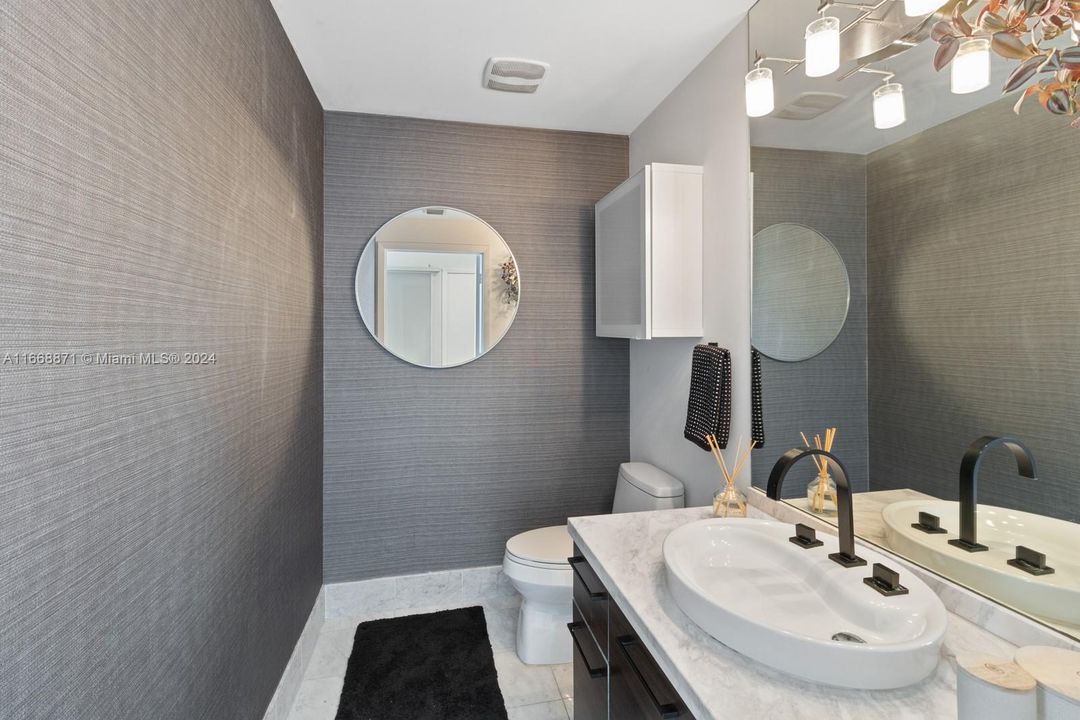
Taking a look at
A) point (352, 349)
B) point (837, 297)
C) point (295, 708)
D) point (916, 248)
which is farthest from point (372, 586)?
point (916, 248)

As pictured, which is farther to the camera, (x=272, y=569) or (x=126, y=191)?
(x=272, y=569)

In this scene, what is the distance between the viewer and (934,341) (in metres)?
1.13

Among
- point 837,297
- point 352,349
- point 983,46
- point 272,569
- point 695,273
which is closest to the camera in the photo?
point 983,46

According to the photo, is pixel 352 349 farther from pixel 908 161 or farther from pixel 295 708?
pixel 908 161

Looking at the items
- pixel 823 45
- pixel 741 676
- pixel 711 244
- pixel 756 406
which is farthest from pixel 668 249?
pixel 741 676

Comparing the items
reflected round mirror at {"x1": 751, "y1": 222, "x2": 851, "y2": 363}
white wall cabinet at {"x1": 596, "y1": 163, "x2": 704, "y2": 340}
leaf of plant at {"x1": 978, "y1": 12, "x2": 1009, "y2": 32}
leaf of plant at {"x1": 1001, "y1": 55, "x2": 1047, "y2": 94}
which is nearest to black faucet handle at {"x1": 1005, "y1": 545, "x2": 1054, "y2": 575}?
reflected round mirror at {"x1": 751, "y1": 222, "x2": 851, "y2": 363}

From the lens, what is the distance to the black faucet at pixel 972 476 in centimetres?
97

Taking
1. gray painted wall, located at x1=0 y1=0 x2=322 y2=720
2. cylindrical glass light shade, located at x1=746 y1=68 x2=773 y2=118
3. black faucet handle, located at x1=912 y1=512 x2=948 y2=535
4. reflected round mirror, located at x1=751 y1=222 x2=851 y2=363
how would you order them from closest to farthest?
gray painted wall, located at x1=0 y1=0 x2=322 y2=720 → black faucet handle, located at x1=912 y1=512 x2=948 y2=535 → reflected round mirror, located at x1=751 y1=222 x2=851 y2=363 → cylindrical glass light shade, located at x1=746 y1=68 x2=773 y2=118

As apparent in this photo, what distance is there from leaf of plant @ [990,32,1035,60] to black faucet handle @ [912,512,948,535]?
910 mm

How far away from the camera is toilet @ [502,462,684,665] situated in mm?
2031

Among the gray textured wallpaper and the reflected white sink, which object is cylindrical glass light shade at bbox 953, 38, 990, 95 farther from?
the gray textured wallpaper

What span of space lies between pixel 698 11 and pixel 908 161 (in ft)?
3.07

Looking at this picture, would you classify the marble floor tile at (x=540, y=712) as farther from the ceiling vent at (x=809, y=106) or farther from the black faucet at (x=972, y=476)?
the ceiling vent at (x=809, y=106)

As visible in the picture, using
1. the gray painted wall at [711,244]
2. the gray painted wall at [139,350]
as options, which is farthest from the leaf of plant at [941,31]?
the gray painted wall at [139,350]
